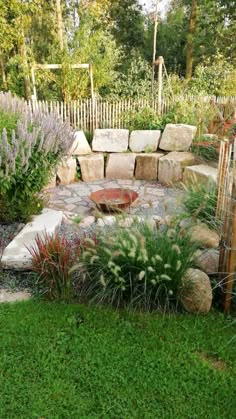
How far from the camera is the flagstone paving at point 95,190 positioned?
4742 millimetres

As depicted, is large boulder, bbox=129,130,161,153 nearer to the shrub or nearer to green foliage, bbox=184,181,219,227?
green foliage, bbox=184,181,219,227

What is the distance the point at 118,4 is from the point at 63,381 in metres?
14.7

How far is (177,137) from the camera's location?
245 inches

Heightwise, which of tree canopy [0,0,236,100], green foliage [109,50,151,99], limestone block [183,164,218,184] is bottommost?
limestone block [183,164,218,184]

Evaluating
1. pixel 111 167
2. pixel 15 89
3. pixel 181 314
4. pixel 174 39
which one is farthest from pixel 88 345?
pixel 174 39

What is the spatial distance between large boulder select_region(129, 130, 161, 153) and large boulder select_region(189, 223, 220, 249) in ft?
11.7

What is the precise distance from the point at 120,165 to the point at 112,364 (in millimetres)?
4432

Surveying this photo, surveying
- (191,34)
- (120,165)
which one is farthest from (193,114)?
(191,34)

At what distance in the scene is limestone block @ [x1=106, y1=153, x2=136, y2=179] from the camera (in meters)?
6.20

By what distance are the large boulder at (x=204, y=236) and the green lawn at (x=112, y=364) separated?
58cm

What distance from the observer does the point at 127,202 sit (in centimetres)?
440

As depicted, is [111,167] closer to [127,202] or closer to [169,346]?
[127,202]

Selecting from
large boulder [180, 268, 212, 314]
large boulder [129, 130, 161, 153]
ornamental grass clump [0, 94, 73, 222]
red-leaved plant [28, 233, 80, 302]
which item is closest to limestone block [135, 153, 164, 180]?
large boulder [129, 130, 161, 153]

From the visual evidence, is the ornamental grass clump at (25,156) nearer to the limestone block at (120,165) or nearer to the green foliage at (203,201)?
the green foliage at (203,201)
